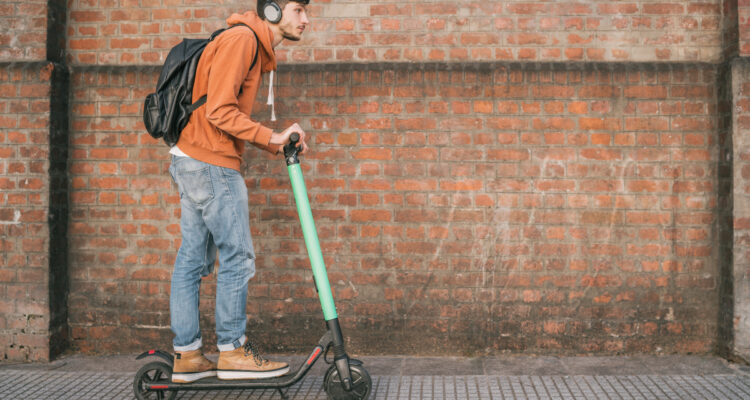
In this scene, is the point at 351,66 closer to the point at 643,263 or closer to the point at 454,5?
the point at 454,5

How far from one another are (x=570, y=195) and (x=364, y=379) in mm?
1981

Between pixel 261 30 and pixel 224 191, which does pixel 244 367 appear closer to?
pixel 224 191

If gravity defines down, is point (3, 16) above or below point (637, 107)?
above

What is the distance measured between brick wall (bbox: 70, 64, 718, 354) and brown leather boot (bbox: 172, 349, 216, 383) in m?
1.11

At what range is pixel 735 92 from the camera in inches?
159

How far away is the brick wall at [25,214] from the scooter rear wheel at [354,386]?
2245mm

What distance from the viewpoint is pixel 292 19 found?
3.27 m

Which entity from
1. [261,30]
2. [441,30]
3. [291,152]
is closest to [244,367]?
[291,152]

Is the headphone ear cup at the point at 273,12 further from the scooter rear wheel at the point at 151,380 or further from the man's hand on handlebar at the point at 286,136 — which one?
the scooter rear wheel at the point at 151,380

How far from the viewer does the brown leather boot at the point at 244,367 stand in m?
3.18

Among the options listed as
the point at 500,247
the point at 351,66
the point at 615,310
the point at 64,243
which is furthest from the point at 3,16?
the point at 615,310

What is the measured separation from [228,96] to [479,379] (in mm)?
2138

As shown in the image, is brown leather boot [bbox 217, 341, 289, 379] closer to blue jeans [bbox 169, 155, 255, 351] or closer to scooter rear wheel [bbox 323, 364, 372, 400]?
blue jeans [bbox 169, 155, 255, 351]

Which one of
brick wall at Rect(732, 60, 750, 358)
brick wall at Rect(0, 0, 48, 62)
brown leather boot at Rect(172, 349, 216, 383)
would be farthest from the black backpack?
brick wall at Rect(732, 60, 750, 358)
